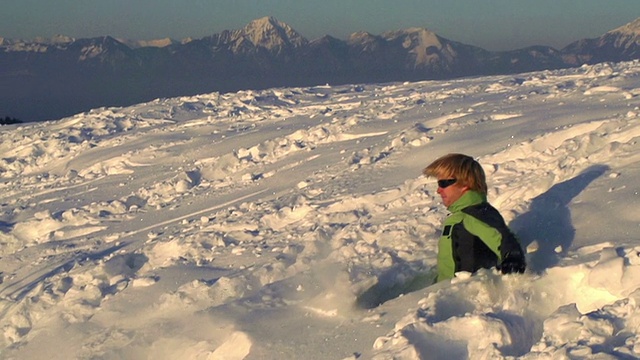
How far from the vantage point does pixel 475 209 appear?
3979mm

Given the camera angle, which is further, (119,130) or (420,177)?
(119,130)

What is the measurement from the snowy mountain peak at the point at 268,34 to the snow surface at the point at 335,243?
11992cm

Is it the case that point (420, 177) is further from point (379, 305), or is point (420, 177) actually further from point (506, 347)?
point (506, 347)

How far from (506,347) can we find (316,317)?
1194 mm

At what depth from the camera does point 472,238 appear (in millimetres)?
3934

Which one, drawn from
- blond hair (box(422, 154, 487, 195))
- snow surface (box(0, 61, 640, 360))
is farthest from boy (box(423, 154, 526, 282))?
snow surface (box(0, 61, 640, 360))

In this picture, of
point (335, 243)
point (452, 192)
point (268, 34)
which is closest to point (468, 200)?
point (452, 192)

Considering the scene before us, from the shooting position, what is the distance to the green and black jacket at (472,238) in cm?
374

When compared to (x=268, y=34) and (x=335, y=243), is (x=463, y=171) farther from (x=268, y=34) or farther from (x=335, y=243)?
(x=268, y=34)

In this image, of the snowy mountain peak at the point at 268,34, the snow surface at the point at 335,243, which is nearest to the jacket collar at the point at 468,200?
the snow surface at the point at 335,243

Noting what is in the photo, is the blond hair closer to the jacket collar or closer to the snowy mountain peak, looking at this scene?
the jacket collar

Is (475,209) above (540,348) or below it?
above

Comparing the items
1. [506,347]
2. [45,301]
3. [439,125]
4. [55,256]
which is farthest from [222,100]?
[506,347]

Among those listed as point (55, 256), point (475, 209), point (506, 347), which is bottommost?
point (55, 256)
